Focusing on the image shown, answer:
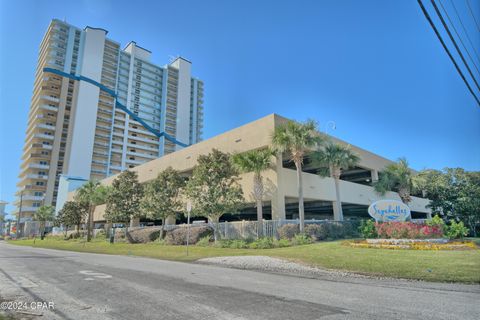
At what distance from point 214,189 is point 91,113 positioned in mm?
80990

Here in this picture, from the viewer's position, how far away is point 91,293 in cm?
762

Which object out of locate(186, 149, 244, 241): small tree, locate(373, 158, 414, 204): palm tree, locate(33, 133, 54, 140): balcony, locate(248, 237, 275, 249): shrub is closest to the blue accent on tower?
locate(33, 133, 54, 140): balcony

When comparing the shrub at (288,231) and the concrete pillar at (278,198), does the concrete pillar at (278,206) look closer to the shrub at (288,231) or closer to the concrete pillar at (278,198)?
the concrete pillar at (278,198)

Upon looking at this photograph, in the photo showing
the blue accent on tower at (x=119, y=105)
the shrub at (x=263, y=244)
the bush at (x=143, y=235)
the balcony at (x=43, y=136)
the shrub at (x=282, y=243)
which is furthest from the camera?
the blue accent on tower at (x=119, y=105)

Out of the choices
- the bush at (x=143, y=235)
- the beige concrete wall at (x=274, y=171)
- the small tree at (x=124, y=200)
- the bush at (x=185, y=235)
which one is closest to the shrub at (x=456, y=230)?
the beige concrete wall at (x=274, y=171)

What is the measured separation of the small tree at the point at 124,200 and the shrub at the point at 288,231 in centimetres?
2106

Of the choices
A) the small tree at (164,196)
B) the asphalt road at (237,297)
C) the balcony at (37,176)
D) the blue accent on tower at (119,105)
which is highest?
the blue accent on tower at (119,105)

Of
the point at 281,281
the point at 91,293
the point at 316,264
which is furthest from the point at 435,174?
the point at 91,293

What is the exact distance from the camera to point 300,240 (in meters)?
21.4

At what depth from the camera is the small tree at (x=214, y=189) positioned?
962 inches

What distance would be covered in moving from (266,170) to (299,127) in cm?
512

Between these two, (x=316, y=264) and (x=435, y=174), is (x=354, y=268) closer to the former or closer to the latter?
(x=316, y=264)

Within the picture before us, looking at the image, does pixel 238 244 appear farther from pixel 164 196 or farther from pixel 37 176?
pixel 37 176

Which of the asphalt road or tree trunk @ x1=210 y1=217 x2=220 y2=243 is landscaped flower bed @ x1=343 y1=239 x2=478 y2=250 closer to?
the asphalt road
